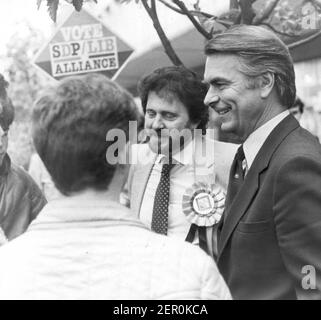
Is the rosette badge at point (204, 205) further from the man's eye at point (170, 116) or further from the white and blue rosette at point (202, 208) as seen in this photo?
the man's eye at point (170, 116)

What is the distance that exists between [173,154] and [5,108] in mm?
596

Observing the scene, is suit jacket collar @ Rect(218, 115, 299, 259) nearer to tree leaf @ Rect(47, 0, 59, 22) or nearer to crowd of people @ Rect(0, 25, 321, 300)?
crowd of people @ Rect(0, 25, 321, 300)

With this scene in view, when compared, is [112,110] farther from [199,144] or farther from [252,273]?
[199,144]

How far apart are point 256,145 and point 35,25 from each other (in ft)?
2.70

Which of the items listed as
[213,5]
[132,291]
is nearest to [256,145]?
[213,5]

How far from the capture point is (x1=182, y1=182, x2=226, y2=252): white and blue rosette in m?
1.71

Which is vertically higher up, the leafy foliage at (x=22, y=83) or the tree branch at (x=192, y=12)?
the tree branch at (x=192, y=12)

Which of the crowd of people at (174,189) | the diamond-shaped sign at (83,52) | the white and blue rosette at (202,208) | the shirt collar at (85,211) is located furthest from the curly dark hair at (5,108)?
the shirt collar at (85,211)

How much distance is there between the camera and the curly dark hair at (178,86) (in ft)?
6.10

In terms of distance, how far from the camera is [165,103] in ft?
6.11

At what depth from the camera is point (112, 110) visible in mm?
1105

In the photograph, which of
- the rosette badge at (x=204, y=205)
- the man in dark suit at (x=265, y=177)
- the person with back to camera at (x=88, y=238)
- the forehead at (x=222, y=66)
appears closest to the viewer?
the person with back to camera at (x=88, y=238)

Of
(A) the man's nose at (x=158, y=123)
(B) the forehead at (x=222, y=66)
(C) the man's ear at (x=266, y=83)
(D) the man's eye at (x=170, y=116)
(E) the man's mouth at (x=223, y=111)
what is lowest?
(A) the man's nose at (x=158, y=123)
